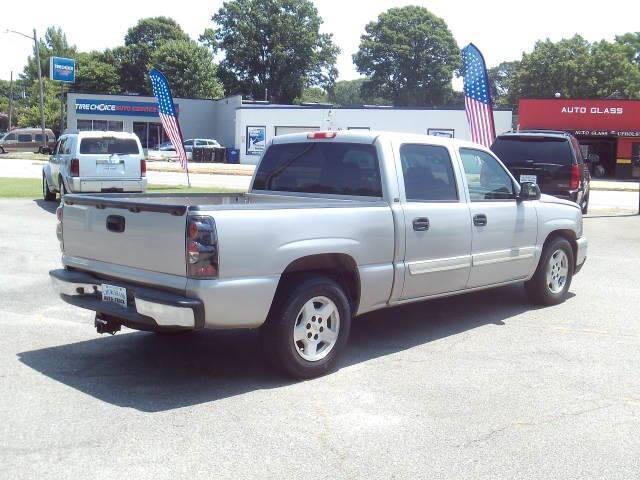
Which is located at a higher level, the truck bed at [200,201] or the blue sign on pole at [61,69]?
the blue sign on pole at [61,69]

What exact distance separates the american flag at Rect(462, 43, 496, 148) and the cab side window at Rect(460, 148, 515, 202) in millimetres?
9196

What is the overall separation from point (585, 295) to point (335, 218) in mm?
4519

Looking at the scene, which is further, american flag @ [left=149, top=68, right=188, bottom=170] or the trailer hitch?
american flag @ [left=149, top=68, right=188, bottom=170]

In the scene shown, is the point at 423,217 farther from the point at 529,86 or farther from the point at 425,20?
the point at 425,20

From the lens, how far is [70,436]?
4.27 meters

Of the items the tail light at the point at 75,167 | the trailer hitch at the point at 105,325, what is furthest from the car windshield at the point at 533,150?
the trailer hitch at the point at 105,325

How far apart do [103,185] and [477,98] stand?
8.61m

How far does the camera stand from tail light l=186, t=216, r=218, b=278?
4746mm

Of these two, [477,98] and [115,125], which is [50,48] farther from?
[477,98]

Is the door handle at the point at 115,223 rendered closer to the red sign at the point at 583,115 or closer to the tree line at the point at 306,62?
the red sign at the point at 583,115

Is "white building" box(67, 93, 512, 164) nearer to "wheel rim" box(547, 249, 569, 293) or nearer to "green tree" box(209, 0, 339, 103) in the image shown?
"green tree" box(209, 0, 339, 103)

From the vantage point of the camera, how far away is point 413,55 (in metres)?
88.1

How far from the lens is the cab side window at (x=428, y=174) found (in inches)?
247

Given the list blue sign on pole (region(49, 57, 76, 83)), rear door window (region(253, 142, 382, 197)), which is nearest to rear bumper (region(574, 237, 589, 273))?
rear door window (region(253, 142, 382, 197))
